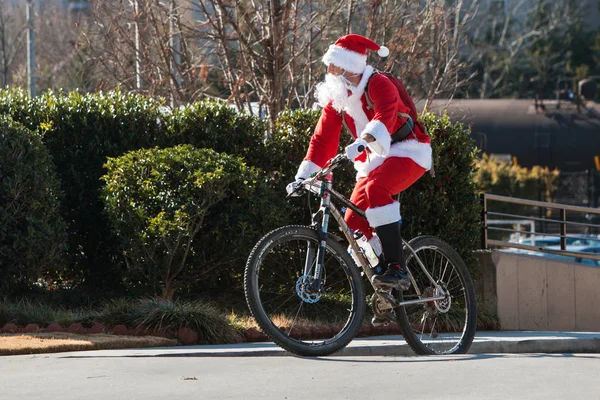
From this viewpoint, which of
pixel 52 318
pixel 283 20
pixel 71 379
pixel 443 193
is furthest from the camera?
pixel 283 20

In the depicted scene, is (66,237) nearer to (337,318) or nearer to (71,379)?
(337,318)

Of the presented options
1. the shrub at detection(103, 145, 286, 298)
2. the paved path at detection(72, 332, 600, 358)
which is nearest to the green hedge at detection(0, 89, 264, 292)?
the shrub at detection(103, 145, 286, 298)

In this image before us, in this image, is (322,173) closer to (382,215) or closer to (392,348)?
(382,215)

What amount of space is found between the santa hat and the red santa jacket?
75mm

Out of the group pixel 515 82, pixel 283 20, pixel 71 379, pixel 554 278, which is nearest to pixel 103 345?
pixel 71 379

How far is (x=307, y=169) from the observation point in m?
7.30

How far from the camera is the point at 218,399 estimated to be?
525 centimetres

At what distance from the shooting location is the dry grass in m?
7.48

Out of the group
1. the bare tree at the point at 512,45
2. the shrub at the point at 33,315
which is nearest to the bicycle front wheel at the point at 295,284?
the shrub at the point at 33,315

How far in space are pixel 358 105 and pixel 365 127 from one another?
190 millimetres

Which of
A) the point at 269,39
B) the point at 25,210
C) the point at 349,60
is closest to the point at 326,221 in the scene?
the point at 349,60

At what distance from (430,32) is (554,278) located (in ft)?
11.7

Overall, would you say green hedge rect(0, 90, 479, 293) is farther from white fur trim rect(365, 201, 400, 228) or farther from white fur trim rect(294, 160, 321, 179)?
white fur trim rect(365, 201, 400, 228)

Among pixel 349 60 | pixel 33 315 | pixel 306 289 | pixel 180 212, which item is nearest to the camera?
pixel 306 289
